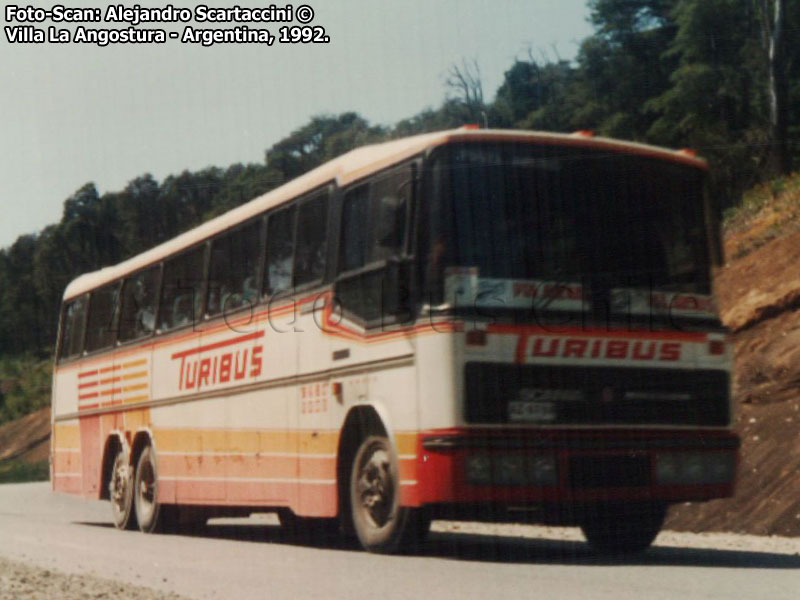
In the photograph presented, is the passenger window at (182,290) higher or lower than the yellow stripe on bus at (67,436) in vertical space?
higher

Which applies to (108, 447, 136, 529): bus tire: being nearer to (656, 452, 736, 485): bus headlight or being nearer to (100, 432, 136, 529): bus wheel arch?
(100, 432, 136, 529): bus wheel arch

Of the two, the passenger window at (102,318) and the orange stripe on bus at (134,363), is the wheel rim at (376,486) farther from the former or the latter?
the passenger window at (102,318)

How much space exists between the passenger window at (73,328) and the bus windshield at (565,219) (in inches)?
448

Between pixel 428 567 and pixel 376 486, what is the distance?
120 centimetres

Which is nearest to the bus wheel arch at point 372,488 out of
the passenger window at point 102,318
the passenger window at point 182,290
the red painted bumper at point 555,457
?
the red painted bumper at point 555,457

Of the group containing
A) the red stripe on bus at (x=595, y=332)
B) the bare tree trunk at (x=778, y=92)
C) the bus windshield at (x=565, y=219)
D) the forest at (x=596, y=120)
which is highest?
the forest at (x=596, y=120)

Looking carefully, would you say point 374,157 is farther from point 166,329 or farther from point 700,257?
point 166,329

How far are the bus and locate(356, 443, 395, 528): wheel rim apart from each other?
2 cm

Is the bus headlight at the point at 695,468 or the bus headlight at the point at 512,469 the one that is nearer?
the bus headlight at the point at 512,469

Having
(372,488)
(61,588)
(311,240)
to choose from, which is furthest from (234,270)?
(61,588)

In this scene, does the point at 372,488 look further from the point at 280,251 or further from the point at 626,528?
the point at 280,251

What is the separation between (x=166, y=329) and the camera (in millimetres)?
17844

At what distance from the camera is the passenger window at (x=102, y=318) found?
800 inches

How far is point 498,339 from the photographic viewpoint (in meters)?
11.3
